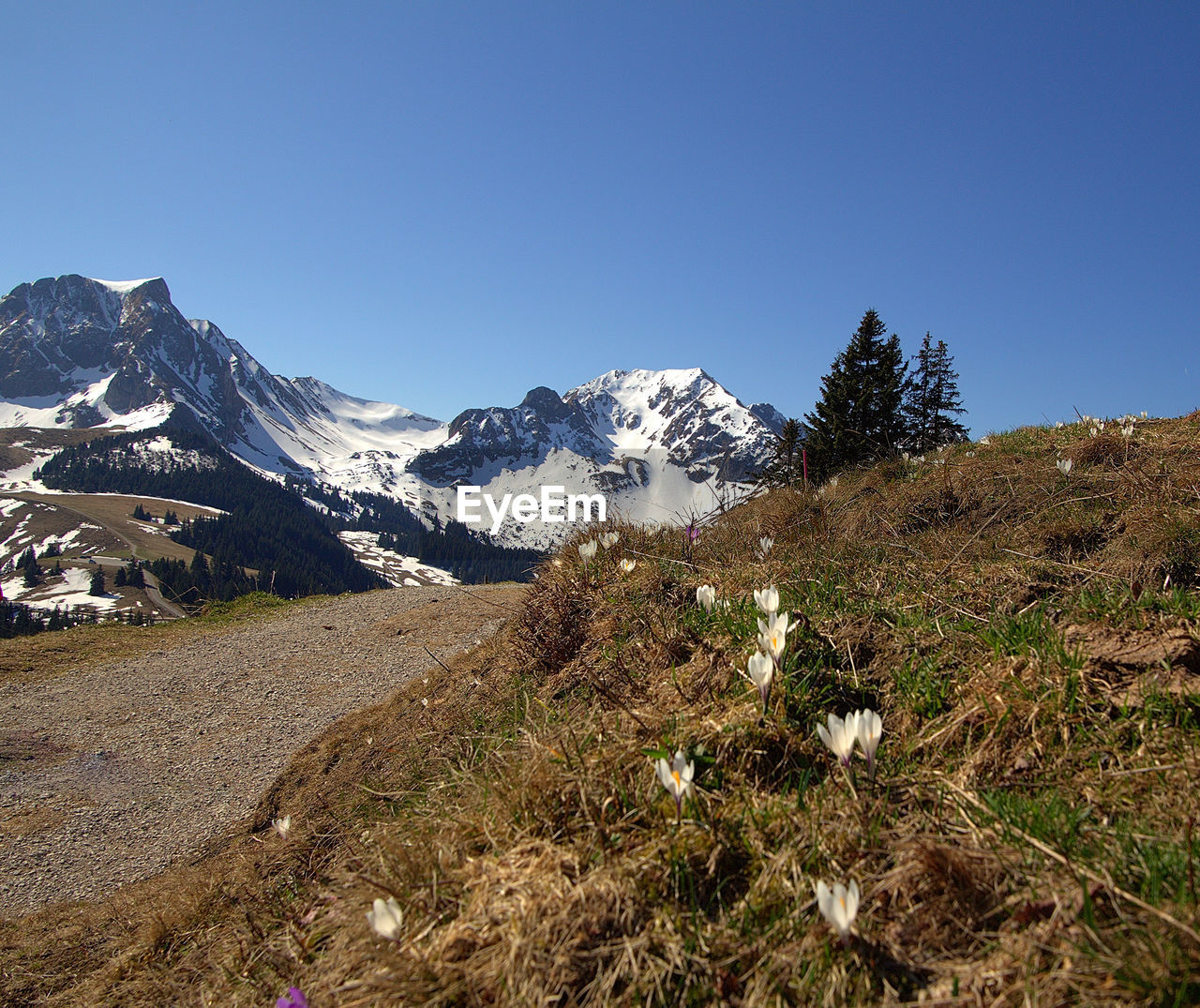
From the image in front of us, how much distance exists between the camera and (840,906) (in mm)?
1566

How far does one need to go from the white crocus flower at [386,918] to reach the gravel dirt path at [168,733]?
4.06 m

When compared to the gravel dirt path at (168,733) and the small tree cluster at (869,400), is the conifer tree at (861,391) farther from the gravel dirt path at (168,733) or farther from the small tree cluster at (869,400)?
the gravel dirt path at (168,733)

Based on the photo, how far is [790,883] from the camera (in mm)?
1815

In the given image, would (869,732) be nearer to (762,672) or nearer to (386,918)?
(762,672)

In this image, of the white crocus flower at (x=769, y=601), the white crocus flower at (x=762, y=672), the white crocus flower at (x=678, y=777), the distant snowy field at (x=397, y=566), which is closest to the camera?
the white crocus flower at (x=678, y=777)

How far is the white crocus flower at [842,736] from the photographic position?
209 cm

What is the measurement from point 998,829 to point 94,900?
23.0 ft

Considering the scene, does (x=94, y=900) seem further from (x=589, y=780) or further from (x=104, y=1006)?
(x=589, y=780)

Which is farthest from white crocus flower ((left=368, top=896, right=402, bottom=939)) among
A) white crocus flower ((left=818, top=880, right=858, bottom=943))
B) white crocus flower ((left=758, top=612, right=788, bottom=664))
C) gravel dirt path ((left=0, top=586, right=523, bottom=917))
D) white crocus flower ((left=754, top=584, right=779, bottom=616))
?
gravel dirt path ((left=0, top=586, right=523, bottom=917))

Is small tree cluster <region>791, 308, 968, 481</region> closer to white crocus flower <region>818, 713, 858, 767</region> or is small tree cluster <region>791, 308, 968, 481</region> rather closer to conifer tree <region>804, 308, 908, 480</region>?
conifer tree <region>804, 308, 908, 480</region>

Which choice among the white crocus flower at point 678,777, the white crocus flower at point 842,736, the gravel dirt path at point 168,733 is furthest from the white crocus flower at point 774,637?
the gravel dirt path at point 168,733

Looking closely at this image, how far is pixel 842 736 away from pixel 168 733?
33.5 feet

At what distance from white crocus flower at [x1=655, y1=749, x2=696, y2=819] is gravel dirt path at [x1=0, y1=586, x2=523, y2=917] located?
4.02 meters

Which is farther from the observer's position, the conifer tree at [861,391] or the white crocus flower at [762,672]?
the conifer tree at [861,391]
